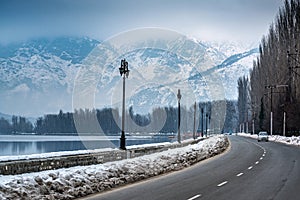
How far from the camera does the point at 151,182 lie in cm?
2073

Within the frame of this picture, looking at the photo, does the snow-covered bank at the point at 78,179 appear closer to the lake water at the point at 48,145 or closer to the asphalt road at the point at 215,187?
the asphalt road at the point at 215,187

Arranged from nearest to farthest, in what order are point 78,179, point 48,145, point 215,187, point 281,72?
point 78,179 → point 215,187 → point 281,72 → point 48,145

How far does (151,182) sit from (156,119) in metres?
105

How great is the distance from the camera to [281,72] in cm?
9306

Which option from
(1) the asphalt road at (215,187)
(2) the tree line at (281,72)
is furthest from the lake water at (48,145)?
(1) the asphalt road at (215,187)

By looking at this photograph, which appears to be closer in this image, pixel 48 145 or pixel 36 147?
pixel 36 147

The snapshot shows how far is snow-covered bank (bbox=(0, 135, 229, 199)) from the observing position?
13.4 metres

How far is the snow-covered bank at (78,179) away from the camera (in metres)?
13.4

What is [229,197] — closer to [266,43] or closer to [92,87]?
[92,87]

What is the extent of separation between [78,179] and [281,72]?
8162 centimetres

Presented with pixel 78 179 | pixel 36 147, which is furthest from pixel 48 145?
pixel 78 179

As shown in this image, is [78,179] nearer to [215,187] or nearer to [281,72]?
[215,187]

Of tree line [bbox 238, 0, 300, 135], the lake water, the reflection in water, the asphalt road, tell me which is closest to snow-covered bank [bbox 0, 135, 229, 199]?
the asphalt road

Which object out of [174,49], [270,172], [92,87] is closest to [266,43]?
[174,49]
